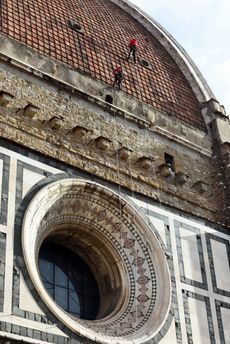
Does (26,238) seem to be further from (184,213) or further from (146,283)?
(184,213)

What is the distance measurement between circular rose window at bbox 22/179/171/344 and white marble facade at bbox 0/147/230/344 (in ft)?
0.95

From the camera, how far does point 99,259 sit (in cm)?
1295

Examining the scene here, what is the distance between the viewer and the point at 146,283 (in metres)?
12.5

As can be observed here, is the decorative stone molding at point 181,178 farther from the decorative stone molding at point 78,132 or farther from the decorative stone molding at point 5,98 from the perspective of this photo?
the decorative stone molding at point 5,98

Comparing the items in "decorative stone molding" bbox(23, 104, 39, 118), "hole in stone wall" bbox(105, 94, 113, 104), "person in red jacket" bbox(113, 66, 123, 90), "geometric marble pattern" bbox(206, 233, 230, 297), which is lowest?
"geometric marble pattern" bbox(206, 233, 230, 297)

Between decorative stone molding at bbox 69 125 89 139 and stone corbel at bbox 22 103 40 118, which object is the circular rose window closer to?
decorative stone molding at bbox 69 125 89 139

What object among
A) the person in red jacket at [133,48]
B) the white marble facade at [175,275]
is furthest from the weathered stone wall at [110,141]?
the person in red jacket at [133,48]

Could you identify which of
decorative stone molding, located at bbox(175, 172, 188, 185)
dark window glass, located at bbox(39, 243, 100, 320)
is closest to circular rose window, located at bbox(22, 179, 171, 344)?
dark window glass, located at bbox(39, 243, 100, 320)

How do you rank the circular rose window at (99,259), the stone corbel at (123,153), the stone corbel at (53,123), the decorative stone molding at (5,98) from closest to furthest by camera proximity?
1. the circular rose window at (99,259)
2. the decorative stone molding at (5,98)
3. the stone corbel at (53,123)
4. the stone corbel at (123,153)

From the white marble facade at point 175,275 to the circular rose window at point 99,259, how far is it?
0.29 metres

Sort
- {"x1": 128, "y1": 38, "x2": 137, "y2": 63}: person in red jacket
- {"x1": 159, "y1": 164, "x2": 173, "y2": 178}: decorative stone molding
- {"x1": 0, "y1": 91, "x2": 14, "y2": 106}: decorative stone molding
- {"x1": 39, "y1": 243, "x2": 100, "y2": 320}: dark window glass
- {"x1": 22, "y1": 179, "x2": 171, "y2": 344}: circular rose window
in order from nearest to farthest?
{"x1": 22, "y1": 179, "x2": 171, "y2": 344}: circular rose window < {"x1": 39, "y1": 243, "x2": 100, "y2": 320}: dark window glass < {"x1": 0, "y1": 91, "x2": 14, "y2": 106}: decorative stone molding < {"x1": 159, "y1": 164, "x2": 173, "y2": 178}: decorative stone molding < {"x1": 128, "y1": 38, "x2": 137, "y2": 63}: person in red jacket

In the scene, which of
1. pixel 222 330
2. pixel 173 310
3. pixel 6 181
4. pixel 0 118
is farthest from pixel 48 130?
pixel 222 330

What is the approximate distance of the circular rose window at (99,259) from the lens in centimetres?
1195

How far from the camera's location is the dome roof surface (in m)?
15.1
